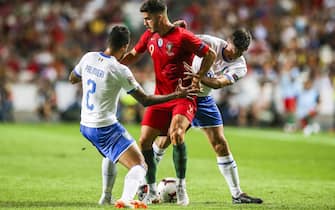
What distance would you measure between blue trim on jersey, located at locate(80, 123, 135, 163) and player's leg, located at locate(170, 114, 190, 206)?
0.78 meters

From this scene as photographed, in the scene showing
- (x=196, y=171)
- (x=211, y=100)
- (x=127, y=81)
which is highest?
(x=127, y=81)

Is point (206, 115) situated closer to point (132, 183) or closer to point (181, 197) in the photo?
point (181, 197)

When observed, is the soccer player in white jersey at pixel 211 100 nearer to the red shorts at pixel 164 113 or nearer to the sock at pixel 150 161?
the red shorts at pixel 164 113

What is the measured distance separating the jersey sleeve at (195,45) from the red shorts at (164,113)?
62cm

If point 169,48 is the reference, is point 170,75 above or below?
below

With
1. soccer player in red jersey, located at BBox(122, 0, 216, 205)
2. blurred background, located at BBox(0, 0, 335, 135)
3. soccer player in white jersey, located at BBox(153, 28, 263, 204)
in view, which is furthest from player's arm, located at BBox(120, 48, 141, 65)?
blurred background, located at BBox(0, 0, 335, 135)

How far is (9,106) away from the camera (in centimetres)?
2723

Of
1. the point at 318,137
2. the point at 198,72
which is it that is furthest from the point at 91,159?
the point at 318,137

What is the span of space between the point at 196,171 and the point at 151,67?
590 inches

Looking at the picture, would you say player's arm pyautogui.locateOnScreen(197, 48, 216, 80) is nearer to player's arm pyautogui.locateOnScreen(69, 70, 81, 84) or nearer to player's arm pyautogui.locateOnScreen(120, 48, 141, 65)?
player's arm pyautogui.locateOnScreen(120, 48, 141, 65)

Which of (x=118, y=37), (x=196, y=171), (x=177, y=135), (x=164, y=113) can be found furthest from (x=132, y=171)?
(x=196, y=171)

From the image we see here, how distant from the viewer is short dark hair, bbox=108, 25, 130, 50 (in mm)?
9047

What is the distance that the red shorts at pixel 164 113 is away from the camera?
32.7 feet

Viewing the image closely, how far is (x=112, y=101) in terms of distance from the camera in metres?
9.19
